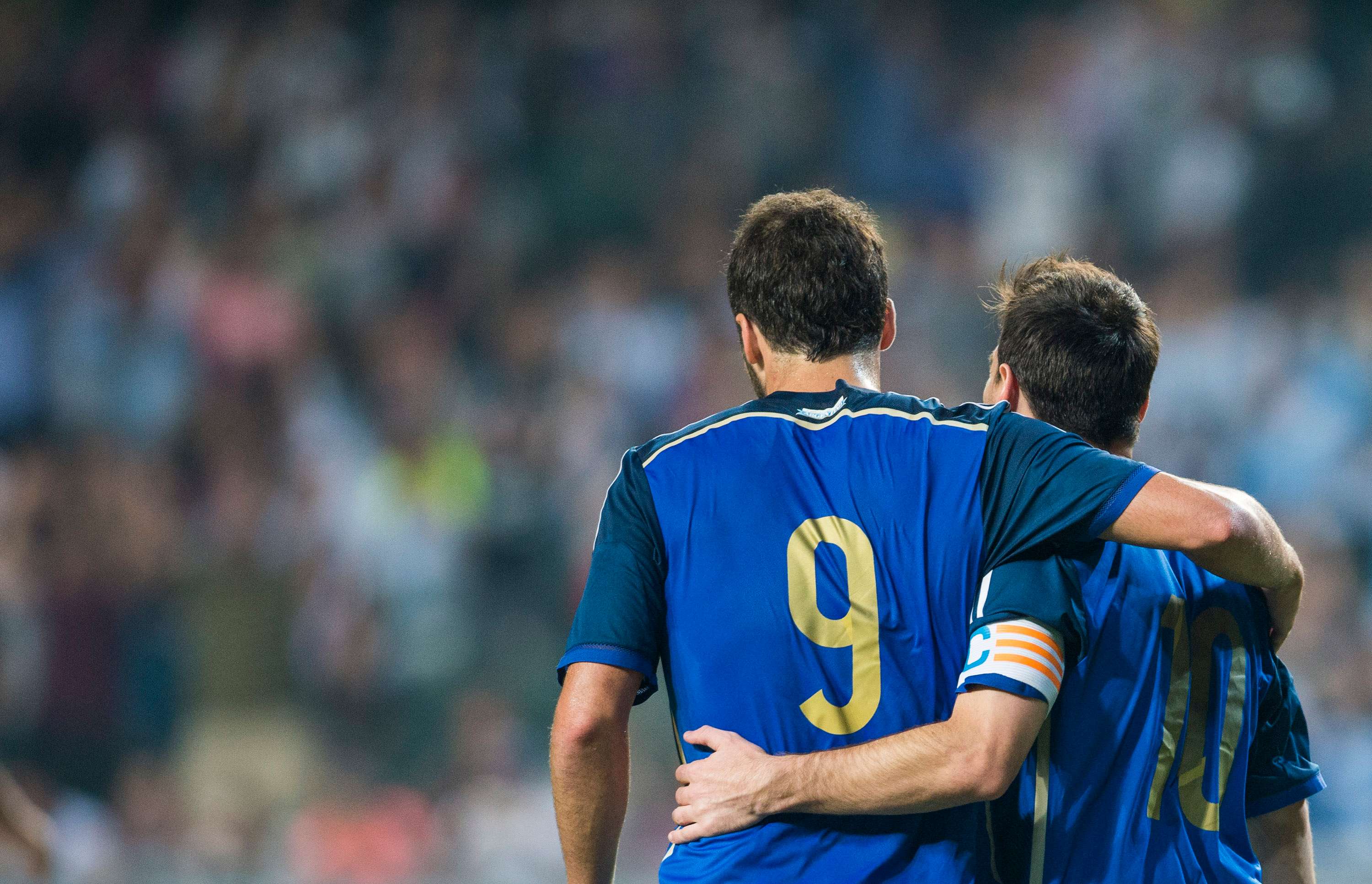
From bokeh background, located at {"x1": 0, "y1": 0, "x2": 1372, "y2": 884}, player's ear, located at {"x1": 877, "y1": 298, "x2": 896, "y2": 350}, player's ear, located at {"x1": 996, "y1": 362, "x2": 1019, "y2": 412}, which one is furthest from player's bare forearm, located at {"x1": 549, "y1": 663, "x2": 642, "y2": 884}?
bokeh background, located at {"x1": 0, "y1": 0, "x2": 1372, "y2": 884}

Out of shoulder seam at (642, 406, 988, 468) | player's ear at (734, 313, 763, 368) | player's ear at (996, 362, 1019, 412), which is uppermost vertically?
player's ear at (734, 313, 763, 368)

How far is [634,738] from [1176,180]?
4.96 metres

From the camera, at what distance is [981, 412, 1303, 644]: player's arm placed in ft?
5.44

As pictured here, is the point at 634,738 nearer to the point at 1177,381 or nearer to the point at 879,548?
the point at 1177,381

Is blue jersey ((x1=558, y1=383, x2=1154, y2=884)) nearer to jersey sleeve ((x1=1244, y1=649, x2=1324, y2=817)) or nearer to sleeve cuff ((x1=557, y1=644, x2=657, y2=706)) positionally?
sleeve cuff ((x1=557, y1=644, x2=657, y2=706))

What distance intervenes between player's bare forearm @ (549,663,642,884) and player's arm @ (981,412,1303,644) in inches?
22.7

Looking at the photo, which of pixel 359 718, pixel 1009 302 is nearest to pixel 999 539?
pixel 1009 302

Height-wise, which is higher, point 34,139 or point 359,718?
point 34,139

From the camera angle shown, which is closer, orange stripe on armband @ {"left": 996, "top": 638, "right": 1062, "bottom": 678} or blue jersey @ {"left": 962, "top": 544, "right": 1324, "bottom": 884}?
orange stripe on armband @ {"left": 996, "top": 638, "right": 1062, "bottom": 678}

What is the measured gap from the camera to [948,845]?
5.57 feet

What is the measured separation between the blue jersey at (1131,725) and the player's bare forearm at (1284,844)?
0.15 m

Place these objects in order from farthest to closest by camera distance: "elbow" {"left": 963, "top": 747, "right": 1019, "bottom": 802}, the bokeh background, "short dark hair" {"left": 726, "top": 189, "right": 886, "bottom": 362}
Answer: the bokeh background → "short dark hair" {"left": 726, "top": 189, "right": 886, "bottom": 362} → "elbow" {"left": 963, "top": 747, "right": 1019, "bottom": 802}

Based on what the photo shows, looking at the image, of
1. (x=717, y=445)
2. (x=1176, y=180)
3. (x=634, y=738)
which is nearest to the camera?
(x=717, y=445)

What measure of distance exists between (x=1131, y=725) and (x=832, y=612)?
486 mm
